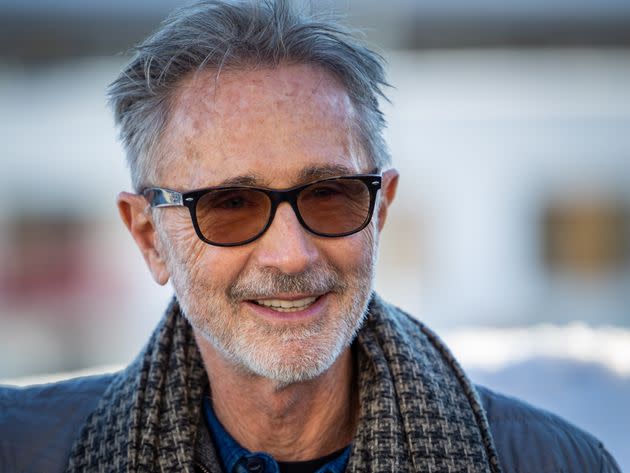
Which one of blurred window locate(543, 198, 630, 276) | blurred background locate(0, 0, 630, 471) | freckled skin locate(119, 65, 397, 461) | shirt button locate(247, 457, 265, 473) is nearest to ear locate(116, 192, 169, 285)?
freckled skin locate(119, 65, 397, 461)

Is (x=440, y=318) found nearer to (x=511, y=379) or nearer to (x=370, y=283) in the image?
(x=511, y=379)

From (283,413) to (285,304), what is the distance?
318 mm

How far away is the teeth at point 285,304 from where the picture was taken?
1.98 metres

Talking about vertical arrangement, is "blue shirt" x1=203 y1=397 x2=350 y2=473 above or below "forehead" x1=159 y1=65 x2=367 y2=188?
below

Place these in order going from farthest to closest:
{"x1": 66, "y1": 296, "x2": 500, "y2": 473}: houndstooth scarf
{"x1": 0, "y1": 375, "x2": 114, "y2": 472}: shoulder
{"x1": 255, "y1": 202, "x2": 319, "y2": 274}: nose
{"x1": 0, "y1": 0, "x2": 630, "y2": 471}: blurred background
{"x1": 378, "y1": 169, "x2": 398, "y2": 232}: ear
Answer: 1. {"x1": 0, "y1": 0, "x2": 630, "y2": 471}: blurred background
2. {"x1": 378, "y1": 169, "x2": 398, "y2": 232}: ear
3. {"x1": 0, "y1": 375, "x2": 114, "y2": 472}: shoulder
4. {"x1": 66, "y1": 296, "x2": 500, "y2": 473}: houndstooth scarf
5. {"x1": 255, "y1": 202, "x2": 319, "y2": 274}: nose

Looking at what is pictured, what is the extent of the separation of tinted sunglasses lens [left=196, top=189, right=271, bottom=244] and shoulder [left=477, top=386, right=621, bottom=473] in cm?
84

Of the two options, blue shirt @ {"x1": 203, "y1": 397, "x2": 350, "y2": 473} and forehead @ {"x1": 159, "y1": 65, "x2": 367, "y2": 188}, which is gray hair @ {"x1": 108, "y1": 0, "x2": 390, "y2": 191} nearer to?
forehead @ {"x1": 159, "y1": 65, "x2": 367, "y2": 188}

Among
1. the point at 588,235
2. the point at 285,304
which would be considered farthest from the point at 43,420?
the point at 588,235

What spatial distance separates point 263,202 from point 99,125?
25.0ft

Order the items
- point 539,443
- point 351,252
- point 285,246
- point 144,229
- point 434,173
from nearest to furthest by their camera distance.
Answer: point 285,246 < point 351,252 < point 539,443 < point 144,229 < point 434,173

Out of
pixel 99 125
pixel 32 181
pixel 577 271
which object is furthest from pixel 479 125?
pixel 32 181

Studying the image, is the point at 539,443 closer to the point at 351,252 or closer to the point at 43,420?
the point at 351,252

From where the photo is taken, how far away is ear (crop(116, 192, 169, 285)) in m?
2.21

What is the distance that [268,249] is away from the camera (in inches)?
75.4
